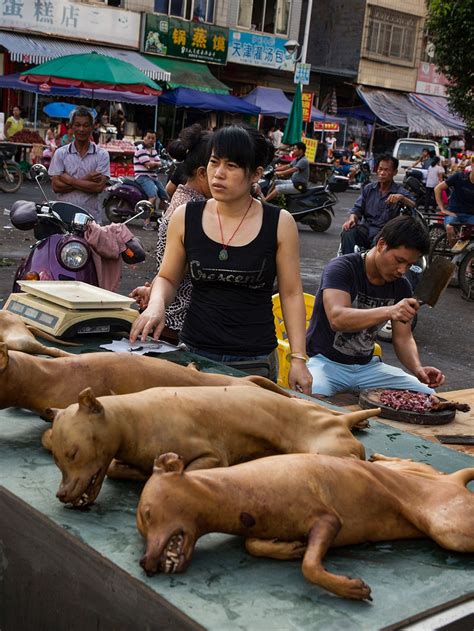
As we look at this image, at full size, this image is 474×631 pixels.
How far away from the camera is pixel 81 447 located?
1.45 meters

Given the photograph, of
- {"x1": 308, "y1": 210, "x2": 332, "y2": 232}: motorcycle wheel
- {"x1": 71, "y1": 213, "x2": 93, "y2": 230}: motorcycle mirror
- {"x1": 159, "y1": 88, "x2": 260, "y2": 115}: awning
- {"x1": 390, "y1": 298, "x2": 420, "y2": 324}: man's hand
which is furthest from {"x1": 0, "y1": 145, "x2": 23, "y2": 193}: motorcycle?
{"x1": 390, "y1": 298, "x2": 420, "y2": 324}: man's hand

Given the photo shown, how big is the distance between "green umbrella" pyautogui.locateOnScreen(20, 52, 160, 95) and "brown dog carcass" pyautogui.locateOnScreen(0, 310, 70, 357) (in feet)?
50.5

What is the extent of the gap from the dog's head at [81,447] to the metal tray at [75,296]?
126 centimetres

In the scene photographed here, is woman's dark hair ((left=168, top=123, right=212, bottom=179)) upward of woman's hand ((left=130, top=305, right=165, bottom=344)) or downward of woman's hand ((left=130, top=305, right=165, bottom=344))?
upward

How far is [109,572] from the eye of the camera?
4.37ft

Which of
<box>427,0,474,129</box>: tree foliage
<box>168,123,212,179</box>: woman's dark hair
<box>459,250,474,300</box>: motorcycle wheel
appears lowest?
<box>459,250,474,300</box>: motorcycle wheel

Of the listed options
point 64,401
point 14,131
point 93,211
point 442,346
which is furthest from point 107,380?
point 14,131

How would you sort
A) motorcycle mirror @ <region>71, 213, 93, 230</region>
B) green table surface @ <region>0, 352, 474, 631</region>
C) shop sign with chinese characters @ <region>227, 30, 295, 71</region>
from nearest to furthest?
green table surface @ <region>0, 352, 474, 631</region> → motorcycle mirror @ <region>71, 213, 93, 230</region> → shop sign with chinese characters @ <region>227, 30, 295, 71</region>

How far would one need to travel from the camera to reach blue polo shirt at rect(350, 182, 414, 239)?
7824mm

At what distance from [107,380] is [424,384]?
2.18 metres

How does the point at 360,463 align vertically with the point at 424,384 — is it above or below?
above

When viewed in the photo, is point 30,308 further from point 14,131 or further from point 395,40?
point 395,40

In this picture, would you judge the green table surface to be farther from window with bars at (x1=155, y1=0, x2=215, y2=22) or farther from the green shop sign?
window with bars at (x1=155, y1=0, x2=215, y2=22)

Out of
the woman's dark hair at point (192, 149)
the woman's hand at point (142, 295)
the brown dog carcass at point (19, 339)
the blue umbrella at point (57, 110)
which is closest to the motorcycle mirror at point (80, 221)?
the woman's dark hair at point (192, 149)
